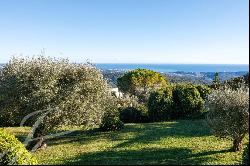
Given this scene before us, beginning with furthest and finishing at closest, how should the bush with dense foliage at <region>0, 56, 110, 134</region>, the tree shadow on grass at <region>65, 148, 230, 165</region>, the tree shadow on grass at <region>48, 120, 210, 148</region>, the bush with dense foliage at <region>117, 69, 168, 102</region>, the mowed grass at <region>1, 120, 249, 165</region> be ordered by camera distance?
the bush with dense foliage at <region>117, 69, 168, 102</region>
the tree shadow on grass at <region>48, 120, 210, 148</region>
the bush with dense foliage at <region>0, 56, 110, 134</region>
the mowed grass at <region>1, 120, 249, 165</region>
the tree shadow on grass at <region>65, 148, 230, 165</region>

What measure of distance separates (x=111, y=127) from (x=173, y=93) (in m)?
14.8

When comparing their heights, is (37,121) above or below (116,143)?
above

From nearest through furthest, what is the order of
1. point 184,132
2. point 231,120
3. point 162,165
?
point 162,165 → point 231,120 → point 184,132

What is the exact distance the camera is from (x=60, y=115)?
27.0 meters

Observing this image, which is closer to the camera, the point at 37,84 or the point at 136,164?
the point at 136,164

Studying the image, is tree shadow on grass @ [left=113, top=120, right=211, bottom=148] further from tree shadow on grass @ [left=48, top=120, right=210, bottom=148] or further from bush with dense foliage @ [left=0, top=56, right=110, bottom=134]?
bush with dense foliage @ [left=0, top=56, right=110, bottom=134]

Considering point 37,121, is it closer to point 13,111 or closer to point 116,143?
point 13,111

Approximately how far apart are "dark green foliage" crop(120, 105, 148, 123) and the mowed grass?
10789 mm

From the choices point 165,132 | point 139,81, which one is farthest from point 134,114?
point 139,81

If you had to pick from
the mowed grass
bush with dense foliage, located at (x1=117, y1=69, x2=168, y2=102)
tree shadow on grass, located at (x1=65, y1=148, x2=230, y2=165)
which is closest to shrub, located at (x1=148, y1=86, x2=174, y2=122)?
the mowed grass

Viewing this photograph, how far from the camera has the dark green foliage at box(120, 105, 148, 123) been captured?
46.5m

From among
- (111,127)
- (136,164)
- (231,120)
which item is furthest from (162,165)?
(111,127)

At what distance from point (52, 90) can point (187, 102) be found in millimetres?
24504

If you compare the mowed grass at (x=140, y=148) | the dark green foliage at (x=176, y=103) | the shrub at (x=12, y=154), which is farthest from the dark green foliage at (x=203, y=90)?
the shrub at (x=12, y=154)
